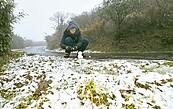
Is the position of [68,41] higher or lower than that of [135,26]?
lower

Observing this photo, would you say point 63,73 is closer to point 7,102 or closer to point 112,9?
point 7,102

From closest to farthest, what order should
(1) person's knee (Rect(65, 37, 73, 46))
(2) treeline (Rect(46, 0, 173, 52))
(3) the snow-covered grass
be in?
(3) the snow-covered grass
(1) person's knee (Rect(65, 37, 73, 46))
(2) treeline (Rect(46, 0, 173, 52))

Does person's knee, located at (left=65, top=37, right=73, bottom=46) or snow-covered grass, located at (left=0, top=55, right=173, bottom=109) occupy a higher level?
person's knee, located at (left=65, top=37, right=73, bottom=46)

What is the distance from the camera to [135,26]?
110ft

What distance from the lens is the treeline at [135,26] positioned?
28.5 meters

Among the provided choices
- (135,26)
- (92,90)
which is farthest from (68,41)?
(135,26)

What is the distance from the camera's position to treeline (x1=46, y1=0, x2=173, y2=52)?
1122 inches

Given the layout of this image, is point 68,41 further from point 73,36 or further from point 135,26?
point 135,26

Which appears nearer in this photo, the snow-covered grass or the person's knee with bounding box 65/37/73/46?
the snow-covered grass

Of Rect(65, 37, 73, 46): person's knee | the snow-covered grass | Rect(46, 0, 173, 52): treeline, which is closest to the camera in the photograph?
the snow-covered grass

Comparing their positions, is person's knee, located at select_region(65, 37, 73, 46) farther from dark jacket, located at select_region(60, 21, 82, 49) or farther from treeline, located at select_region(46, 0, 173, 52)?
treeline, located at select_region(46, 0, 173, 52)

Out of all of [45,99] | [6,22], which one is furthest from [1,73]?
[6,22]

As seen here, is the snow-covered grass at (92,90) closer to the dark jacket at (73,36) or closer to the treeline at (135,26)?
the dark jacket at (73,36)

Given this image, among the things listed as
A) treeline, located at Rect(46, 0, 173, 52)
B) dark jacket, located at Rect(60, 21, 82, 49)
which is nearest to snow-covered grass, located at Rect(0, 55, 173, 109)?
dark jacket, located at Rect(60, 21, 82, 49)
